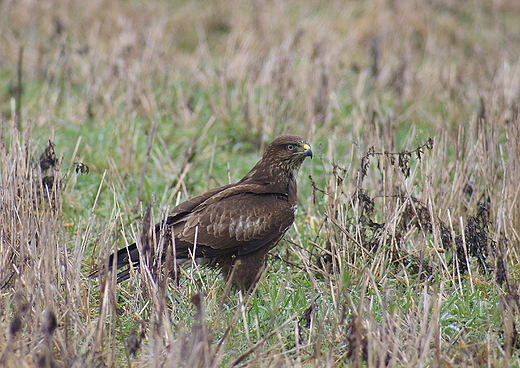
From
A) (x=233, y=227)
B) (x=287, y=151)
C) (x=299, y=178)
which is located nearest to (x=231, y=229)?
(x=233, y=227)

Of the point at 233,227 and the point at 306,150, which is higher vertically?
the point at 306,150

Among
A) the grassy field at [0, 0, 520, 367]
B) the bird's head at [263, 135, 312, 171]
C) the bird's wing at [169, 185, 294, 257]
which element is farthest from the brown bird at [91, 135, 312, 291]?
the bird's head at [263, 135, 312, 171]

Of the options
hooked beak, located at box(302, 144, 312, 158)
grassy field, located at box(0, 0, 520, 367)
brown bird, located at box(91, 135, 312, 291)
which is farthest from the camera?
hooked beak, located at box(302, 144, 312, 158)

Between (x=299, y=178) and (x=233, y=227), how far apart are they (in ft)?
7.33

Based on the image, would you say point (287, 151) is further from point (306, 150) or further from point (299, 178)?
point (299, 178)

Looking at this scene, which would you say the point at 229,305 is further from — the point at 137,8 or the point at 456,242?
the point at 137,8

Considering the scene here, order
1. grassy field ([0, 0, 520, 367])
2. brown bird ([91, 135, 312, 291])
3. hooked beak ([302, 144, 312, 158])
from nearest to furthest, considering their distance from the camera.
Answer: grassy field ([0, 0, 520, 367])
brown bird ([91, 135, 312, 291])
hooked beak ([302, 144, 312, 158])

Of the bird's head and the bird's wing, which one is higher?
the bird's head

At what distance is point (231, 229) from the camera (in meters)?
4.38

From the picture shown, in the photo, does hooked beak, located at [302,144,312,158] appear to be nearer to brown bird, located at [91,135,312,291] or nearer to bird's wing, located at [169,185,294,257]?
brown bird, located at [91,135,312,291]

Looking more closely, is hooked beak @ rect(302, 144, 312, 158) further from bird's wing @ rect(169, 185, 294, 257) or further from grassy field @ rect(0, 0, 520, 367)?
bird's wing @ rect(169, 185, 294, 257)

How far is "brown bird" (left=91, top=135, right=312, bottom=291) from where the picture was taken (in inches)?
172

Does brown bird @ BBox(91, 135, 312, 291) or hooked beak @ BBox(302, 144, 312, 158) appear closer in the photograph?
brown bird @ BBox(91, 135, 312, 291)

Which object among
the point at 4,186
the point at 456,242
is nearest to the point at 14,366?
the point at 4,186
